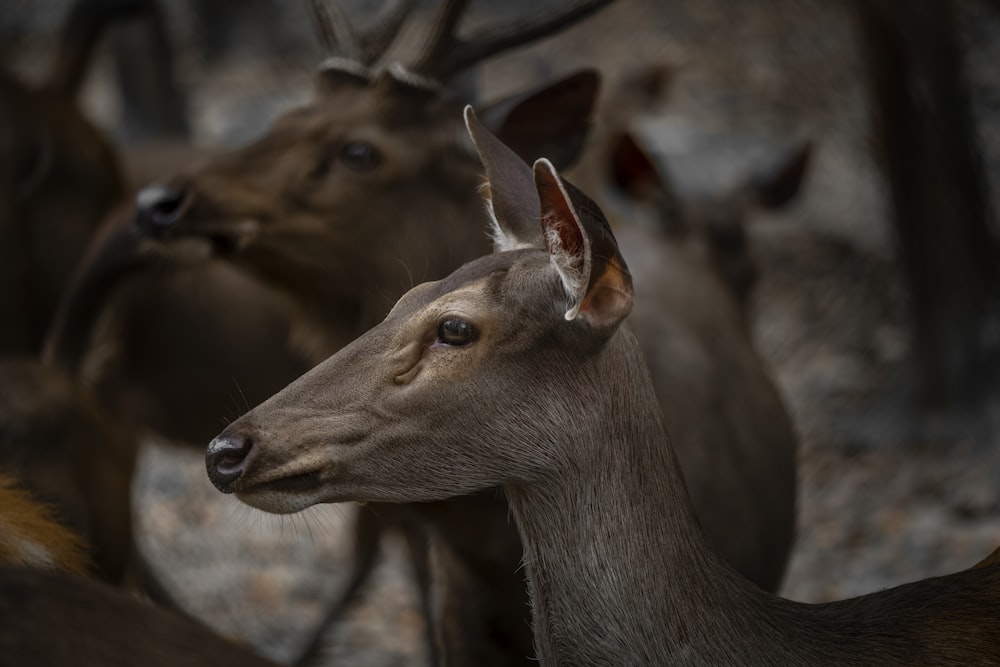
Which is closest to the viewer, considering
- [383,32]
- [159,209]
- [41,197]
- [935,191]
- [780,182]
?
[159,209]

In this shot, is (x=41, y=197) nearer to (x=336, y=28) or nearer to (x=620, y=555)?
(x=336, y=28)

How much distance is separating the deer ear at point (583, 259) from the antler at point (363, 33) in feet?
5.90

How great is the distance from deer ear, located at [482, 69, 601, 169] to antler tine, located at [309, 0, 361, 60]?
1.84ft

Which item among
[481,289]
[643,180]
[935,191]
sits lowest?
[935,191]

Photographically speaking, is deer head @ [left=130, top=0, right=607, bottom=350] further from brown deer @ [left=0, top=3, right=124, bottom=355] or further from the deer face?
brown deer @ [left=0, top=3, right=124, bottom=355]

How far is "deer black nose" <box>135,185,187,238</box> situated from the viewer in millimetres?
3818

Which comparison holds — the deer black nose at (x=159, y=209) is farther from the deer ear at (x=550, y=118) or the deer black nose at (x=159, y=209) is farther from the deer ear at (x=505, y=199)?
the deer ear at (x=505, y=199)

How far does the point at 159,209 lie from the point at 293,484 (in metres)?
1.56

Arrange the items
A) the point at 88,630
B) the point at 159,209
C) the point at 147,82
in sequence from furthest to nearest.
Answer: the point at 147,82 → the point at 159,209 → the point at 88,630

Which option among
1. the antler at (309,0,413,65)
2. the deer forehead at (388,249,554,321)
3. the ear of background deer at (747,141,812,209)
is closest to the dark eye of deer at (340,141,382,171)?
the antler at (309,0,413,65)

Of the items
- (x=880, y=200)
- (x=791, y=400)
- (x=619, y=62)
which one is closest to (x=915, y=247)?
(x=791, y=400)

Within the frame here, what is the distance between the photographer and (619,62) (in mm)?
10227

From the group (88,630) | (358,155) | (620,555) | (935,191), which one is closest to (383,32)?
(358,155)

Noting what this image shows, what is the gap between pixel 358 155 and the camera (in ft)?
12.8
